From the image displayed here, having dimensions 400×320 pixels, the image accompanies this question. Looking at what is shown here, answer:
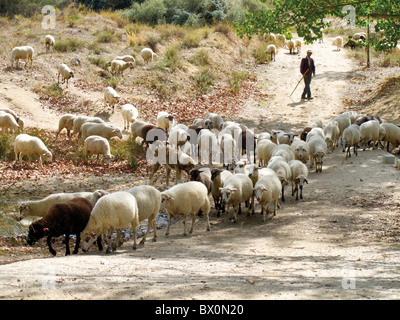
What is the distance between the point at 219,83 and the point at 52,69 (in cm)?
826

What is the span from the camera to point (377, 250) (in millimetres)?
8484

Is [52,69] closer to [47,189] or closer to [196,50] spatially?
Answer: [196,50]

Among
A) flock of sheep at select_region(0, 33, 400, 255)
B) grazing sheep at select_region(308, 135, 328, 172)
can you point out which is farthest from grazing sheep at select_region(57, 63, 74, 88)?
grazing sheep at select_region(308, 135, 328, 172)

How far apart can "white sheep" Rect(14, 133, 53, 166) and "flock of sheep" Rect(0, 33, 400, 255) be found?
0.09 ft

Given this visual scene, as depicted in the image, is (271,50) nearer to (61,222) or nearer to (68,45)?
(68,45)

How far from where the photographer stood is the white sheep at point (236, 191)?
1061 centimetres

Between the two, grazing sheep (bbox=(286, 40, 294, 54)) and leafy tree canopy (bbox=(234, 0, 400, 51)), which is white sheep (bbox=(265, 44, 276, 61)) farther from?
leafy tree canopy (bbox=(234, 0, 400, 51))

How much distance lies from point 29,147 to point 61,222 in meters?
6.50

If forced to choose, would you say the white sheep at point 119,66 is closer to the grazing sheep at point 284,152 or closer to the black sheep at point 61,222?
the grazing sheep at point 284,152

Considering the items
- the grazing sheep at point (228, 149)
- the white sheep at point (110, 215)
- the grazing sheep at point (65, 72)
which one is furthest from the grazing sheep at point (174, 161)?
the grazing sheep at point (65, 72)

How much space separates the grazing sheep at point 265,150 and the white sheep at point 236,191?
3455 millimetres

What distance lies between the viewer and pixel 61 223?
28.0 feet

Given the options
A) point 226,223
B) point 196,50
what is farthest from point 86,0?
point 226,223

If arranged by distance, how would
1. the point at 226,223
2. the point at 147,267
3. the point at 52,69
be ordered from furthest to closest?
the point at 52,69 → the point at 226,223 → the point at 147,267
